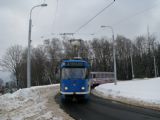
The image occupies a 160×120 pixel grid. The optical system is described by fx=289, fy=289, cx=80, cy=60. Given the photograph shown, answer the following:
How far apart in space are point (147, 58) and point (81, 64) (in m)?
76.8

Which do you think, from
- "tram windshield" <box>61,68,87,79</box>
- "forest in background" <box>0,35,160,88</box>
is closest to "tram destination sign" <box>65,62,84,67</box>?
"tram windshield" <box>61,68,87,79</box>

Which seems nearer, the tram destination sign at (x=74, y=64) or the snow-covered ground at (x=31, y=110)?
the snow-covered ground at (x=31, y=110)

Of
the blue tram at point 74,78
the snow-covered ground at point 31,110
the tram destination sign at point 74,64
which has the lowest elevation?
the snow-covered ground at point 31,110

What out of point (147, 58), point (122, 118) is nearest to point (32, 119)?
point (122, 118)

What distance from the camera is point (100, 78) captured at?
54.2 metres

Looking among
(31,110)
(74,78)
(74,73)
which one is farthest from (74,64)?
(31,110)

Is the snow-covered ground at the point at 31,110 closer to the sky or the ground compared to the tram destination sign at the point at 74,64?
closer to the ground

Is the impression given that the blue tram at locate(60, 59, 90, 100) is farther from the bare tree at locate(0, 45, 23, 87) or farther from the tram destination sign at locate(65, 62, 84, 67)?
the bare tree at locate(0, 45, 23, 87)

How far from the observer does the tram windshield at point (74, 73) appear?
→ 74.2 feet

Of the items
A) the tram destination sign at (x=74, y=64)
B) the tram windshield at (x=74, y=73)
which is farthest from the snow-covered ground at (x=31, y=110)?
the tram destination sign at (x=74, y=64)

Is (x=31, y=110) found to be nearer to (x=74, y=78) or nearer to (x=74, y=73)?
(x=74, y=78)

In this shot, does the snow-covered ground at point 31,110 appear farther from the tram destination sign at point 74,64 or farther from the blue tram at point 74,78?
the tram destination sign at point 74,64

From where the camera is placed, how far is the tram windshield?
22625mm

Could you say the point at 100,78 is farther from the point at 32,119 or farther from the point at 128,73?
the point at 128,73
